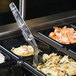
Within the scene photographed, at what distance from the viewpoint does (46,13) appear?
365 centimetres

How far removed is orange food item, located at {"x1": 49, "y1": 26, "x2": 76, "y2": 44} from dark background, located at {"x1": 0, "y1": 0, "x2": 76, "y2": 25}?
2.43 ft

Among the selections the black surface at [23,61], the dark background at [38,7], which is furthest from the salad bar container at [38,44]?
the dark background at [38,7]

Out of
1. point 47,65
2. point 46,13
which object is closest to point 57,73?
point 47,65

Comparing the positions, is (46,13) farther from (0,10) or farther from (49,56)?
(49,56)

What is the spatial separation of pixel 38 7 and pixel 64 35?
1.09 metres

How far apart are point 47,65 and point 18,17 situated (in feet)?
1.40

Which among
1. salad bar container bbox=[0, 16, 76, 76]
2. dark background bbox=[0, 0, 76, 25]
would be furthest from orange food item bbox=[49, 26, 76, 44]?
dark background bbox=[0, 0, 76, 25]

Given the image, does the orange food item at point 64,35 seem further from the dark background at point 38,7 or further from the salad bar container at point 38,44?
the dark background at point 38,7

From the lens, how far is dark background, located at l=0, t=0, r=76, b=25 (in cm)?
323

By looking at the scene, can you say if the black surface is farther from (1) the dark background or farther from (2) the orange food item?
(1) the dark background

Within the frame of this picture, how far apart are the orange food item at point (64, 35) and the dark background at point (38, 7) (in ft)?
2.43

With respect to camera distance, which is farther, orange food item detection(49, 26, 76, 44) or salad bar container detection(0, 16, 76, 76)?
orange food item detection(49, 26, 76, 44)

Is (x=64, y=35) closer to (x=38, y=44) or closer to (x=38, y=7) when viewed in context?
(x=38, y=44)

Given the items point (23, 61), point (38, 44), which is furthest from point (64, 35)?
point (23, 61)
